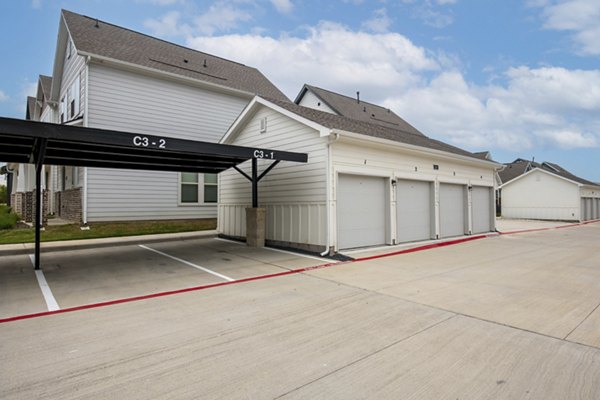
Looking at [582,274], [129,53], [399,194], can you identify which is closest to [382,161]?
[399,194]

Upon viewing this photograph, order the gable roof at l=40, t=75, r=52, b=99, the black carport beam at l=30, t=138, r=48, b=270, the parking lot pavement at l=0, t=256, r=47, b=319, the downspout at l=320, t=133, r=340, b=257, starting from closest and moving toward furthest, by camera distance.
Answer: the parking lot pavement at l=0, t=256, r=47, b=319, the black carport beam at l=30, t=138, r=48, b=270, the downspout at l=320, t=133, r=340, b=257, the gable roof at l=40, t=75, r=52, b=99

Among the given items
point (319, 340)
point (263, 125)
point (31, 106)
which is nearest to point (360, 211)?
point (263, 125)

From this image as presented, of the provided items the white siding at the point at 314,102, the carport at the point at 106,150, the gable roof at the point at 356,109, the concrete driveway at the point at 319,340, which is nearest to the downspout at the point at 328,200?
the carport at the point at 106,150

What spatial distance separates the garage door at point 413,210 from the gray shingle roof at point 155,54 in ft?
31.1

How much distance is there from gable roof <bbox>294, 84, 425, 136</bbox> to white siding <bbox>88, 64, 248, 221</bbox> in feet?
32.8

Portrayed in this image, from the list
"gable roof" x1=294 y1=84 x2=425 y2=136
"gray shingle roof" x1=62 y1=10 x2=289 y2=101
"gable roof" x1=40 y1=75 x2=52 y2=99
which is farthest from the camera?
"gable roof" x1=294 y1=84 x2=425 y2=136

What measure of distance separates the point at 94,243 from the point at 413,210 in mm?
10495

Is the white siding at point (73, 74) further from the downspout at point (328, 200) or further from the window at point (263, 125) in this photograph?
the downspout at point (328, 200)

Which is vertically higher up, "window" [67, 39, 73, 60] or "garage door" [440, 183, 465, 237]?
"window" [67, 39, 73, 60]

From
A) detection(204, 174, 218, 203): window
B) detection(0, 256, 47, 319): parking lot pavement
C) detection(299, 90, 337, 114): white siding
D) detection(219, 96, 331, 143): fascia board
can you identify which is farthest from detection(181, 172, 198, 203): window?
detection(299, 90, 337, 114): white siding

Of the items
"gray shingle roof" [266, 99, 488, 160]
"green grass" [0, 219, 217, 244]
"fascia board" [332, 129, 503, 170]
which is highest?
"gray shingle roof" [266, 99, 488, 160]

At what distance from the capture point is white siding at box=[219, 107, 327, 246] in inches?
376

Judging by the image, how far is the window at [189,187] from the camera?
1491 cm

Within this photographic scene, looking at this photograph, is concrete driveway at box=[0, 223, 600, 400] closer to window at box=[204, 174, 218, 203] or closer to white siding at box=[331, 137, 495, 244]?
white siding at box=[331, 137, 495, 244]
